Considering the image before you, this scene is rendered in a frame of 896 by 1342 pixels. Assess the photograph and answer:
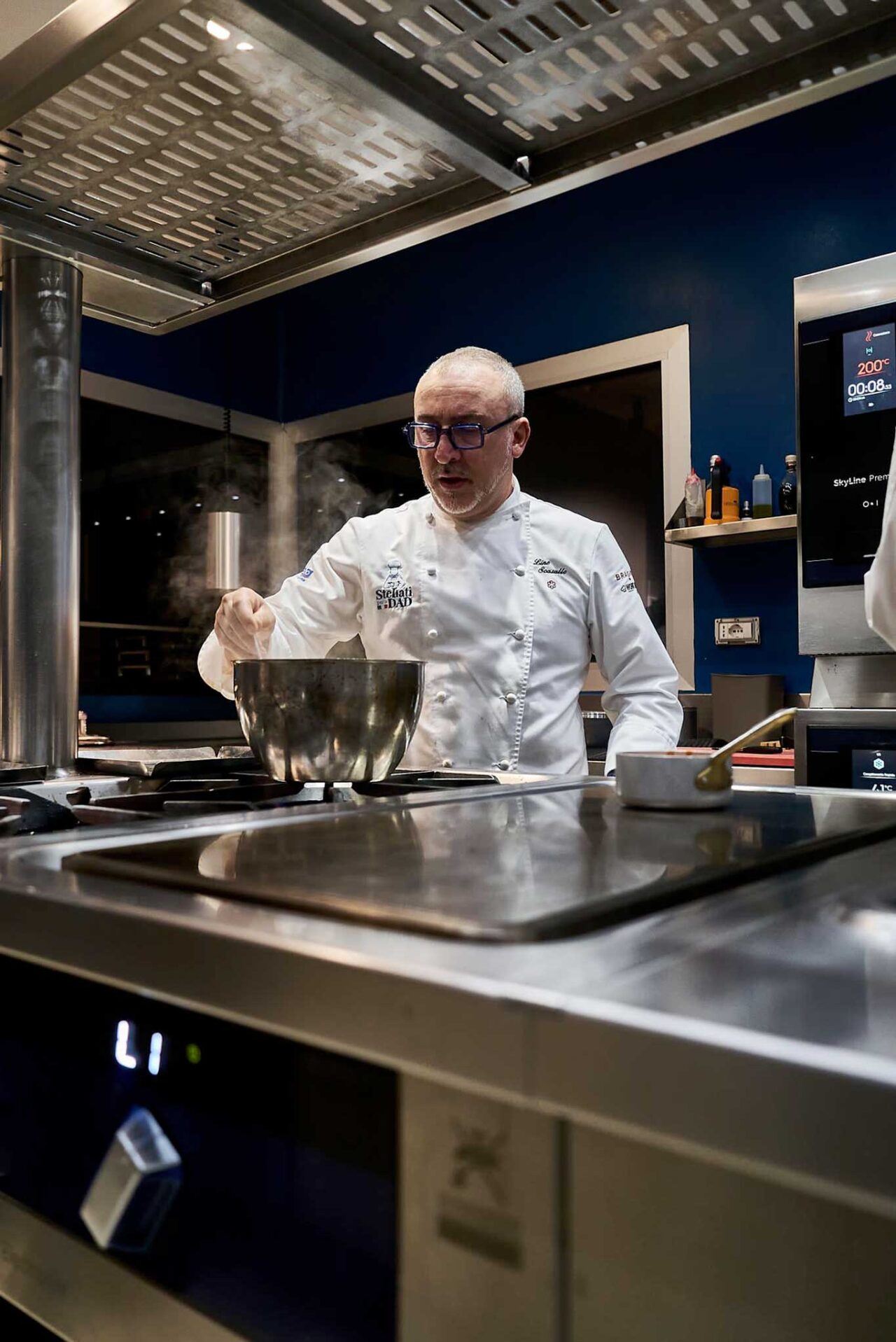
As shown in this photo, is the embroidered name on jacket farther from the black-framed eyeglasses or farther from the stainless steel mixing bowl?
the stainless steel mixing bowl

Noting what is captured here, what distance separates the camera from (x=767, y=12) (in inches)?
38.8

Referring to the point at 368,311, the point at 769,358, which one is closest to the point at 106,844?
the point at 769,358

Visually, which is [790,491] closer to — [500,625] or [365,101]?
[500,625]

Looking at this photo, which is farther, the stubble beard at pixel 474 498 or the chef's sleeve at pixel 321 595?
the chef's sleeve at pixel 321 595

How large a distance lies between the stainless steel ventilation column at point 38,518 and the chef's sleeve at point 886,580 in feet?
4.31

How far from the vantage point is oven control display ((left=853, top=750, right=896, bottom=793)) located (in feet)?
7.77

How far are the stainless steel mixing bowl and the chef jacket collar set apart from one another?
1161 mm

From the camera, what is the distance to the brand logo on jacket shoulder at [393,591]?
2.12 meters

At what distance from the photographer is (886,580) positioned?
158 cm

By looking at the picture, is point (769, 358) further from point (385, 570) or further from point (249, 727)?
point (249, 727)

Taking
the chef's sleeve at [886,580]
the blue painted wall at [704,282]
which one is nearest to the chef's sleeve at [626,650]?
the chef's sleeve at [886,580]

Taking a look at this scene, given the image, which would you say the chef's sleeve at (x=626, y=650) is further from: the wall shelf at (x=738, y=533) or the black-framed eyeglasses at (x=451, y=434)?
the wall shelf at (x=738, y=533)

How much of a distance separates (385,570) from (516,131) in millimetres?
1065

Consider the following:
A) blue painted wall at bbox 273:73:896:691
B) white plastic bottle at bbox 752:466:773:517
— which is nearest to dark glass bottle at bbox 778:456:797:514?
white plastic bottle at bbox 752:466:773:517
